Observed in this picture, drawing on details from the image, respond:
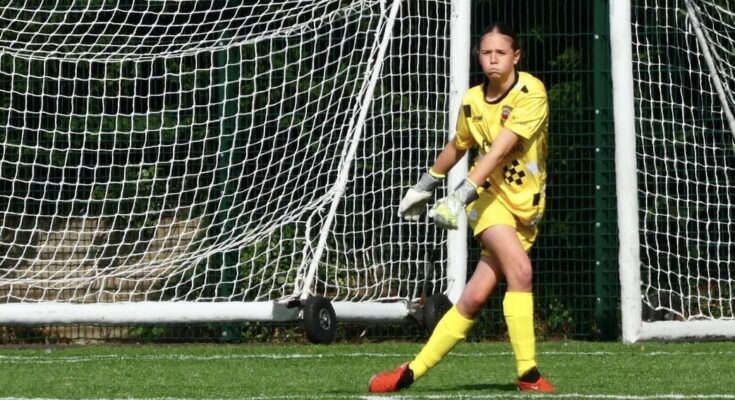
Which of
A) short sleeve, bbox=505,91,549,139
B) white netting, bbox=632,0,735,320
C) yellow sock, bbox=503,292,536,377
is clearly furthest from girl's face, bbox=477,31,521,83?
white netting, bbox=632,0,735,320

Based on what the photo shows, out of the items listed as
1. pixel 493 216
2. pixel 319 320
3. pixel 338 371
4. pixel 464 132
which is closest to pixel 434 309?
pixel 319 320

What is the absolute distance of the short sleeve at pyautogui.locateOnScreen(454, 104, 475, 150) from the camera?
6441 millimetres

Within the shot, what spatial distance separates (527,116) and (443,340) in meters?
0.98

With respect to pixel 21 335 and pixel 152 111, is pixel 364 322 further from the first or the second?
pixel 21 335

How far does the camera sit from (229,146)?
1027cm

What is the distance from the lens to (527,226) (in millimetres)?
6355

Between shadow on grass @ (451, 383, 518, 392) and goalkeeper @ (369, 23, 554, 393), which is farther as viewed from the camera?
shadow on grass @ (451, 383, 518, 392)

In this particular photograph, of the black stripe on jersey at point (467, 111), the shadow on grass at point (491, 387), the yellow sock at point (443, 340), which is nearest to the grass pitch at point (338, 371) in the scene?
the shadow on grass at point (491, 387)

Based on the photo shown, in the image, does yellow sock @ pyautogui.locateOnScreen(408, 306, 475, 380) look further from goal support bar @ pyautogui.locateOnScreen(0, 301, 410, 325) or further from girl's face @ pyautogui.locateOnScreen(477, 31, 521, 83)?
goal support bar @ pyautogui.locateOnScreen(0, 301, 410, 325)

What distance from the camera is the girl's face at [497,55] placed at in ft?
20.5

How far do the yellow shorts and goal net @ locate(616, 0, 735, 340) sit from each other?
11.7ft

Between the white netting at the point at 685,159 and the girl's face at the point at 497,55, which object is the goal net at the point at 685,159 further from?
the girl's face at the point at 497,55

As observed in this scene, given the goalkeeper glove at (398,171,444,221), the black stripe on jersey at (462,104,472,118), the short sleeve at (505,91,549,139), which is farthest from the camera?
the black stripe on jersey at (462,104,472,118)

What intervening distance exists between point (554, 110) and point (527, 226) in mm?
4255
